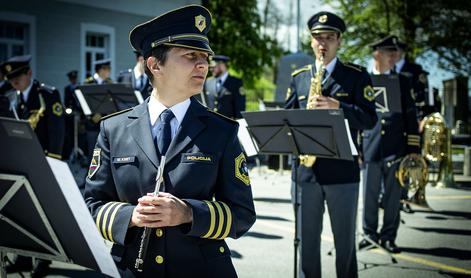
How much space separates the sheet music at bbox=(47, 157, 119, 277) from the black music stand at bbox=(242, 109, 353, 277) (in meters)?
2.64

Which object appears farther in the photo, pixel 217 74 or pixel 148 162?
pixel 217 74

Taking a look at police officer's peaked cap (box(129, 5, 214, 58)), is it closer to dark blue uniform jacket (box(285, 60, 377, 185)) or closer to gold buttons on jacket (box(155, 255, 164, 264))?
gold buttons on jacket (box(155, 255, 164, 264))

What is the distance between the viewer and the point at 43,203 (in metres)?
2.13

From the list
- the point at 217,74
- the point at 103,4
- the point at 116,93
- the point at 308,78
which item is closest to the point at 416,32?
the point at 103,4

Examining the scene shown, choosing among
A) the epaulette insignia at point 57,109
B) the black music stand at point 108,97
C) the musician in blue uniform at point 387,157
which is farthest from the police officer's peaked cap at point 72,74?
the musician in blue uniform at point 387,157

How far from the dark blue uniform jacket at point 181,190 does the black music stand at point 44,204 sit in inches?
17.3

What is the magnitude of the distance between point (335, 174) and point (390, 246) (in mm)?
2832

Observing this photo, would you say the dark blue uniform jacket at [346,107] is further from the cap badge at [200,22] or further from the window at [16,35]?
the window at [16,35]

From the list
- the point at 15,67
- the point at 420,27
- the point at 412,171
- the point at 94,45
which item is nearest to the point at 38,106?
the point at 15,67

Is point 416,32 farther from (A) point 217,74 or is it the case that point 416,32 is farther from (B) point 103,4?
(A) point 217,74

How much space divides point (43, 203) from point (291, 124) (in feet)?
9.25

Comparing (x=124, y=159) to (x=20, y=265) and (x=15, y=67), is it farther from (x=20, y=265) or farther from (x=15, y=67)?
(x=15, y=67)

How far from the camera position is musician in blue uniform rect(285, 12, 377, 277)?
491 centimetres

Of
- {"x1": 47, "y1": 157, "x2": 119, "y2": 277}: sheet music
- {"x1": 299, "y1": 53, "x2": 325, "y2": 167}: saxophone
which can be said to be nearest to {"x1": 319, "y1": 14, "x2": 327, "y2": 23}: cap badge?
{"x1": 299, "y1": 53, "x2": 325, "y2": 167}: saxophone
